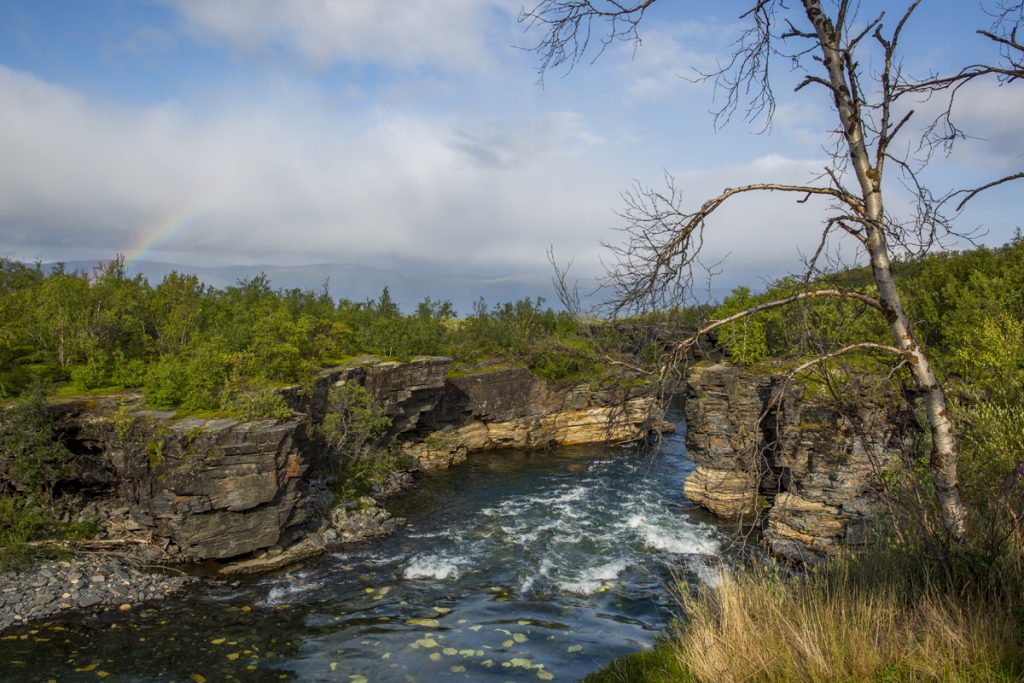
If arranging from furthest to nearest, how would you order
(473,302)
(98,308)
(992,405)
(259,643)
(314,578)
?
(473,302)
(98,308)
(314,578)
(259,643)
(992,405)

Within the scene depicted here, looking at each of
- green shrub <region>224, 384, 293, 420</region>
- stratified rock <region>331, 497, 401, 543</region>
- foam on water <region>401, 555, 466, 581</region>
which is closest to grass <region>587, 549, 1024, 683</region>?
foam on water <region>401, 555, 466, 581</region>

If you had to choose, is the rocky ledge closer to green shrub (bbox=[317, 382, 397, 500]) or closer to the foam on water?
green shrub (bbox=[317, 382, 397, 500])

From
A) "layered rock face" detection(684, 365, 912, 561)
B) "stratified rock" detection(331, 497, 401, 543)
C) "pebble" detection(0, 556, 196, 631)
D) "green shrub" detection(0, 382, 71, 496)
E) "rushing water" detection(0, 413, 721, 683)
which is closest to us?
"rushing water" detection(0, 413, 721, 683)

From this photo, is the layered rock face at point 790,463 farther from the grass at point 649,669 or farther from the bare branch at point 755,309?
the bare branch at point 755,309

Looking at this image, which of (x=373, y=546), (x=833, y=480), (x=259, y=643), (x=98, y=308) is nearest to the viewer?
(x=259, y=643)

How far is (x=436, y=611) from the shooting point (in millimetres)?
19109

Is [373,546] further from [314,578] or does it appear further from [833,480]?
[833,480]

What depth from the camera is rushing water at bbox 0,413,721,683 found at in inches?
602

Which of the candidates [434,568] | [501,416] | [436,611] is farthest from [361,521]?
[501,416]

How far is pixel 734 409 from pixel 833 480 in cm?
592

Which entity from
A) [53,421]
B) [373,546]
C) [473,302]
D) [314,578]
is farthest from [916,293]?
[53,421]

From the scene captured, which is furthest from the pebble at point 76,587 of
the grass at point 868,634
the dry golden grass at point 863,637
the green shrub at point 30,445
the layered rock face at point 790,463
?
the dry golden grass at point 863,637

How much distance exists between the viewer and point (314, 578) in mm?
21812

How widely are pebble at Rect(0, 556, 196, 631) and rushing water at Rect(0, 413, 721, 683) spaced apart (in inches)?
32.5
